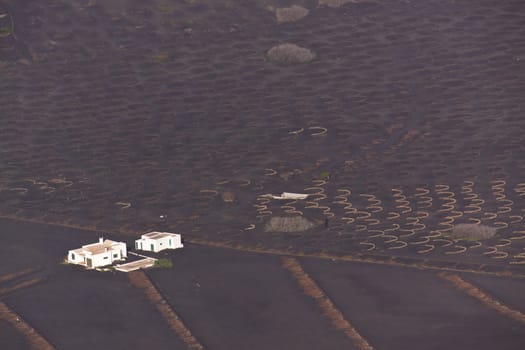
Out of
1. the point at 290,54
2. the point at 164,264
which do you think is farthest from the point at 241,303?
the point at 290,54

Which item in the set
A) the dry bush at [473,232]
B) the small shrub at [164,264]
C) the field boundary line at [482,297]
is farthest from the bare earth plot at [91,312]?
the dry bush at [473,232]

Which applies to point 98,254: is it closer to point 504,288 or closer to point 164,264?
point 164,264

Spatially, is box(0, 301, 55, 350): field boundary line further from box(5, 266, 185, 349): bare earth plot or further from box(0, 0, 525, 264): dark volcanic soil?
box(0, 0, 525, 264): dark volcanic soil

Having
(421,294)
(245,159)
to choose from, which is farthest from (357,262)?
(245,159)

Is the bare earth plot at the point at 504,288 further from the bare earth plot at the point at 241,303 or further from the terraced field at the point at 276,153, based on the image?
the bare earth plot at the point at 241,303

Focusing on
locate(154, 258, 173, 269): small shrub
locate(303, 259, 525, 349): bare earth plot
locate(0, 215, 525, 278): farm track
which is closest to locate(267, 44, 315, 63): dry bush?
locate(0, 215, 525, 278): farm track

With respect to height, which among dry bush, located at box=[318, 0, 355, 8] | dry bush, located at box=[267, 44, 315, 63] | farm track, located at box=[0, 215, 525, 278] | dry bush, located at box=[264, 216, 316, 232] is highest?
dry bush, located at box=[318, 0, 355, 8]
